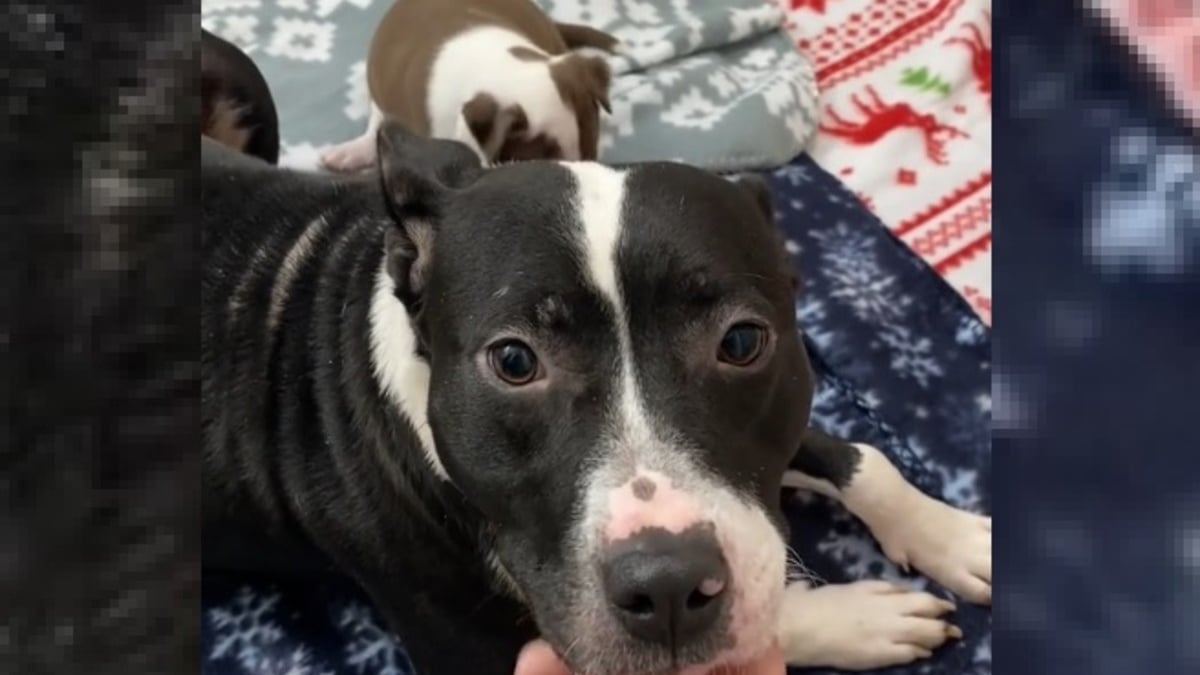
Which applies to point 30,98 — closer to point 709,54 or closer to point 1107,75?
point 1107,75

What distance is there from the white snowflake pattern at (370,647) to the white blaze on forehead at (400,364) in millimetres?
609

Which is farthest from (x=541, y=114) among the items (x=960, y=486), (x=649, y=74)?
(x=960, y=486)

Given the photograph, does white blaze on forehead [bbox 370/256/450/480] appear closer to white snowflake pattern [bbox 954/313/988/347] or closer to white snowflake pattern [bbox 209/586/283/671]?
white snowflake pattern [bbox 209/586/283/671]

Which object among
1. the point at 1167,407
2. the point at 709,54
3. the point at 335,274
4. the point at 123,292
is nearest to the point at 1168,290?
the point at 1167,407

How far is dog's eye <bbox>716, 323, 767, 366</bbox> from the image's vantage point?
5.67 feet

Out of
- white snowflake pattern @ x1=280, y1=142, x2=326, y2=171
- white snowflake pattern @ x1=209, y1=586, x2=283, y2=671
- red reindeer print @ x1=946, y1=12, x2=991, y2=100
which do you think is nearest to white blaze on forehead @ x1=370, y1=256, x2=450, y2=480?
white snowflake pattern @ x1=209, y1=586, x2=283, y2=671

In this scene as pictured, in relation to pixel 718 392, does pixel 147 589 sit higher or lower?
higher

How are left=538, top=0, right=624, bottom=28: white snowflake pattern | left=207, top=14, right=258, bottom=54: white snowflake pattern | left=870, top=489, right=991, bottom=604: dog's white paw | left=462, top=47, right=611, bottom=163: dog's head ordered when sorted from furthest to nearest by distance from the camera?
1. left=538, top=0, right=624, bottom=28: white snowflake pattern
2. left=207, top=14, right=258, bottom=54: white snowflake pattern
3. left=462, top=47, right=611, bottom=163: dog's head
4. left=870, top=489, right=991, bottom=604: dog's white paw

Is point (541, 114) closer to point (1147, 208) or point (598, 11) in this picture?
point (598, 11)

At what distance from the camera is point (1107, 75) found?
0.68 m

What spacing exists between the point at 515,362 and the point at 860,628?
0.90 metres

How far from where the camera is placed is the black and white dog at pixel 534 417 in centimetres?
160

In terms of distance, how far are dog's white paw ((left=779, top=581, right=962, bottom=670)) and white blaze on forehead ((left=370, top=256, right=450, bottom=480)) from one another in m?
0.71

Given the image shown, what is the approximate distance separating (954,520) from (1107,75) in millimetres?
1828
